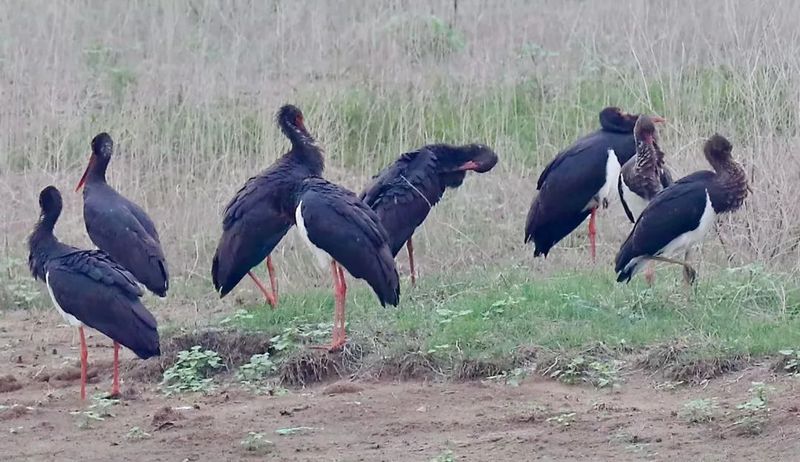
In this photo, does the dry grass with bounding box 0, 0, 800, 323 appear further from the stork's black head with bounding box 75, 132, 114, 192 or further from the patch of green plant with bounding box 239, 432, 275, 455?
the patch of green plant with bounding box 239, 432, 275, 455

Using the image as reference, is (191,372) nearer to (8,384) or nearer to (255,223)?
(8,384)

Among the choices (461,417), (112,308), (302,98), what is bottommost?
(461,417)

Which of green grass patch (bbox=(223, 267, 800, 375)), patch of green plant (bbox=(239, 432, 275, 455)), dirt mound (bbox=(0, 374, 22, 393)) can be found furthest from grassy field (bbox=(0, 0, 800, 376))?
patch of green plant (bbox=(239, 432, 275, 455))

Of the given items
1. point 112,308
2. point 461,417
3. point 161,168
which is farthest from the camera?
point 161,168

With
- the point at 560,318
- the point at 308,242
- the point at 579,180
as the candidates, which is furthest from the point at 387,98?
the point at 560,318

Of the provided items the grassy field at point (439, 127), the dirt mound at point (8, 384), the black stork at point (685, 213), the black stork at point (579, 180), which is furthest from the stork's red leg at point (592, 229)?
the dirt mound at point (8, 384)

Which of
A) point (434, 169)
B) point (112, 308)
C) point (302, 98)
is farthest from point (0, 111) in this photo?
point (112, 308)

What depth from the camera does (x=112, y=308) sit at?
6914mm

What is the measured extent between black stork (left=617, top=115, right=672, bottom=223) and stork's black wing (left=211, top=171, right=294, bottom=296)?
2.12 metres

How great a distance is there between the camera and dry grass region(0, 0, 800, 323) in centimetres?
967

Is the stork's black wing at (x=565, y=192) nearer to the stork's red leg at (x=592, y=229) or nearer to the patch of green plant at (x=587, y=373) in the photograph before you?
the stork's red leg at (x=592, y=229)

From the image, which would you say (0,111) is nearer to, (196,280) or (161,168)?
(161,168)

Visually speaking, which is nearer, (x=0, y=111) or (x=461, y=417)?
(x=461, y=417)

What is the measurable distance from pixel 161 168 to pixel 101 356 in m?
3.27
